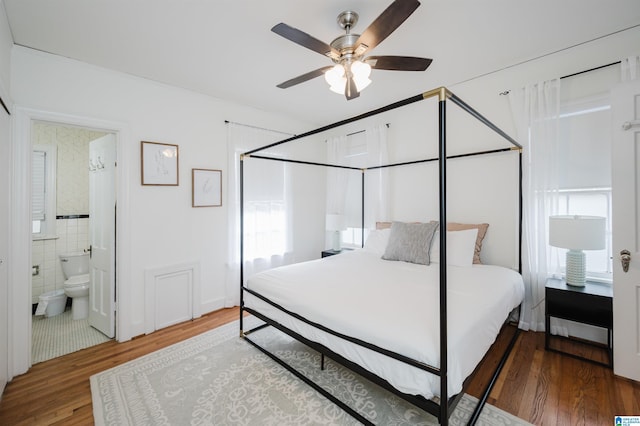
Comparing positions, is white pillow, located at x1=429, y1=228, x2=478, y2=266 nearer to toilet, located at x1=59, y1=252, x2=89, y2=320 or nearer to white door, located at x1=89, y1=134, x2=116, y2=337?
white door, located at x1=89, y1=134, x2=116, y2=337

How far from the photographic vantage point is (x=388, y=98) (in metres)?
Answer: 3.40

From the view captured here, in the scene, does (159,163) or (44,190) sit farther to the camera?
(44,190)

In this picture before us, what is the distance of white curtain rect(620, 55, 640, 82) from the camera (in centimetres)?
212

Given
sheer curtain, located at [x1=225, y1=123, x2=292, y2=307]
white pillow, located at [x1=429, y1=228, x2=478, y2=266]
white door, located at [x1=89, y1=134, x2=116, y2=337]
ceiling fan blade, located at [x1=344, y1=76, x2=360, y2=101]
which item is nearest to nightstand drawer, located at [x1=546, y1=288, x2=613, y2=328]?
white pillow, located at [x1=429, y1=228, x2=478, y2=266]

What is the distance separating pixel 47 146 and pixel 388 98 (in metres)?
4.32

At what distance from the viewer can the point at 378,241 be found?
130 inches

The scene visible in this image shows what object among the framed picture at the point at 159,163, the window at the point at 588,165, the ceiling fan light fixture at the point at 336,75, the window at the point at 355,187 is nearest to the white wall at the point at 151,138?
the framed picture at the point at 159,163

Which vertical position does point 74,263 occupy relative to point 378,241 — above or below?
below

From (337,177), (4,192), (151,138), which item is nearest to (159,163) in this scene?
(151,138)

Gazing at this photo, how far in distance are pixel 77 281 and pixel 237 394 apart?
262cm

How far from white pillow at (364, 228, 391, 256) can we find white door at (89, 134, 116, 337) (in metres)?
2.72

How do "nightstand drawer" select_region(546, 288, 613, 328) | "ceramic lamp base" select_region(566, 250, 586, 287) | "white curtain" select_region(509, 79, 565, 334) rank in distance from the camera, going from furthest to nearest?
"white curtain" select_region(509, 79, 565, 334)
"ceramic lamp base" select_region(566, 250, 586, 287)
"nightstand drawer" select_region(546, 288, 613, 328)

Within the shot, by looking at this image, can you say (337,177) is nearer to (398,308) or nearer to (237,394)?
(398,308)

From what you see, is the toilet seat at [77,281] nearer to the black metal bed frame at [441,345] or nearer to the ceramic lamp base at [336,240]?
the black metal bed frame at [441,345]
